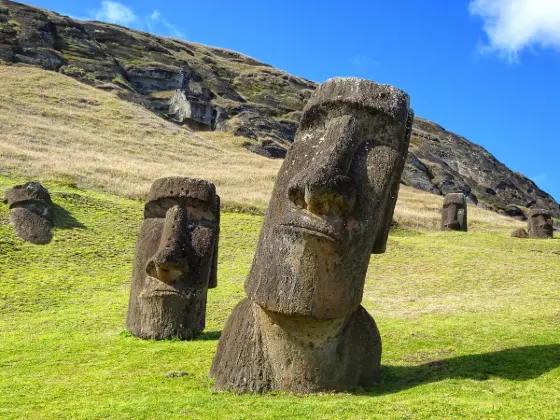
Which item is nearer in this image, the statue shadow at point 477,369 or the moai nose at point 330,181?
the moai nose at point 330,181

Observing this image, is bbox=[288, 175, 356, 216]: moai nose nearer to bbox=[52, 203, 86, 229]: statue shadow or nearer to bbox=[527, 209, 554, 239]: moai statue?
bbox=[52, 203, 86, 229]: statue shadow

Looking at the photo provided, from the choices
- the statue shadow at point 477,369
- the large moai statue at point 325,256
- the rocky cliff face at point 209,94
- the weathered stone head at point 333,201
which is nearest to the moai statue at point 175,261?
the large moai statue at point 325,256

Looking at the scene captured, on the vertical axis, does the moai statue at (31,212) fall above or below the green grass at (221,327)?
above

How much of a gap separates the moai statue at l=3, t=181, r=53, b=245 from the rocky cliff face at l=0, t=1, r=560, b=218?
45.4m

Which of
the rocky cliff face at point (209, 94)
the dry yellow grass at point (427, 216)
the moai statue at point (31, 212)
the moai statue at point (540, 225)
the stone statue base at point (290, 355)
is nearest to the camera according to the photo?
the stone statue base at point (290, 355)

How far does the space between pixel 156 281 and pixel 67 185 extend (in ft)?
67.6

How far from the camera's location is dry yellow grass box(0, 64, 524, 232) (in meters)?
34.4

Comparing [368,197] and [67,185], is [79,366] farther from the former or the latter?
[67,185]

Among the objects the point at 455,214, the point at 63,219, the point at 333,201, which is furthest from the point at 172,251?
the point at 455,214

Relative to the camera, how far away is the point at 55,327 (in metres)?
14.4

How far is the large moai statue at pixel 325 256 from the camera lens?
7293mm

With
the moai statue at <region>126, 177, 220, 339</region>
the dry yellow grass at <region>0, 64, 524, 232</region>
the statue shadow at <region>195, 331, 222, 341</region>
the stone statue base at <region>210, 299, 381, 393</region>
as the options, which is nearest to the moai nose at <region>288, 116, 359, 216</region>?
the stone statue base at <region>210, 299, 381, 393</region>

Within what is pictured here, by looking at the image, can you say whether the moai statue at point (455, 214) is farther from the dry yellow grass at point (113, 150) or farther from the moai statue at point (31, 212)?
the moai statue at point (31, 212)

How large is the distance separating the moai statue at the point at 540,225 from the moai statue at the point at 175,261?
25399 millimetres
